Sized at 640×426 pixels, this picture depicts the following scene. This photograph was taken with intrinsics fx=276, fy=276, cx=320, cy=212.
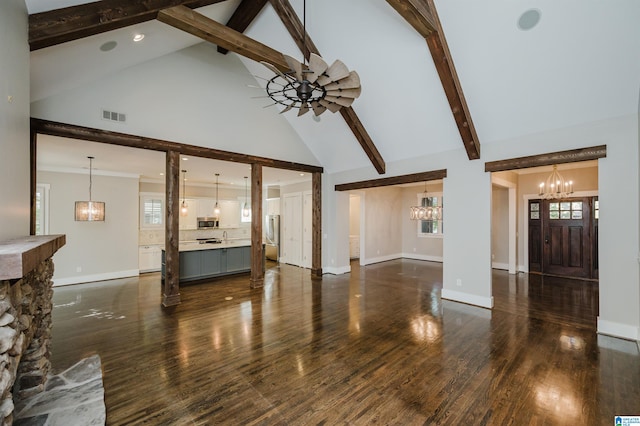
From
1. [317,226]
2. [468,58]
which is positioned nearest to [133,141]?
[317,226]

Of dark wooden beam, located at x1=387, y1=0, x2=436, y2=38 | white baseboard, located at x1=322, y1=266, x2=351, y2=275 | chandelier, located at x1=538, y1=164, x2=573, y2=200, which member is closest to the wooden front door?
chandelier, located at x1=538, y1=164, x2=573, y2=200

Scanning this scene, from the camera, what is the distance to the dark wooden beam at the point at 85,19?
2555 millimetres

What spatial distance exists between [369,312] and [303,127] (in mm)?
4469

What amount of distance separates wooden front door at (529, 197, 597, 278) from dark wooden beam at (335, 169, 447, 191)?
4.16 meters

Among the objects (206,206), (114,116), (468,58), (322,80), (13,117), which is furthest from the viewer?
(206,206)

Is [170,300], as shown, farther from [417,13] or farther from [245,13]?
[417,13]

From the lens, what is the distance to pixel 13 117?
221 centimetres

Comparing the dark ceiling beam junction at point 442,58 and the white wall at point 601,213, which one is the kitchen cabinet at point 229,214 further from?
the dark ceiling beam junction at point 442,58

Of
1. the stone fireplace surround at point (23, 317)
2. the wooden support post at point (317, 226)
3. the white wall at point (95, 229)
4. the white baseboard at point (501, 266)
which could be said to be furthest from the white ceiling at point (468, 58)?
the white baseboard at point (501, 266)

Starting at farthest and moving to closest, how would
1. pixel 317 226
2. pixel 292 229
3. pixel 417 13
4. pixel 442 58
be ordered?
pixel 292 229
pixel 317 226
pixel 442 58
pixel 417 13

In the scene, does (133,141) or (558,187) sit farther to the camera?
(558,187)

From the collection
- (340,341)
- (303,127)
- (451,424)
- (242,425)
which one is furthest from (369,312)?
(303,127)

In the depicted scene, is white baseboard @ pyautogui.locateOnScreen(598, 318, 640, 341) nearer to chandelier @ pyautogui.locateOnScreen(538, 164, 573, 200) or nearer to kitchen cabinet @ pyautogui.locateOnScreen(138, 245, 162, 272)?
chandelier @ pyautogui.locateOnScreen(538, 164, 573, 200)

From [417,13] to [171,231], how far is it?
4925 mm
